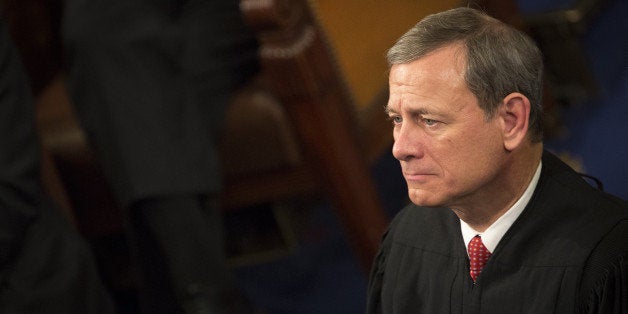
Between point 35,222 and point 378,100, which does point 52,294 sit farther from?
point 378,100

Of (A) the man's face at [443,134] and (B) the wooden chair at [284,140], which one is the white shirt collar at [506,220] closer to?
(A) the man's face at [443,134]

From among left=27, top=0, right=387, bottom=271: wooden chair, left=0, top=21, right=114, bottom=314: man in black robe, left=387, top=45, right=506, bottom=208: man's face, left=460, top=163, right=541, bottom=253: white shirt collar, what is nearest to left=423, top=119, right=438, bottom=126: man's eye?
left=387, top=45, right=506, bottom=208: man's face

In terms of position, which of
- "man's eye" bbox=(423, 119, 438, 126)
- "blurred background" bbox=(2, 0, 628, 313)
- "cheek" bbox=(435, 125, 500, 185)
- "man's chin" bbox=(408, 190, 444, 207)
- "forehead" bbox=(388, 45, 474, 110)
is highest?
"forehead" bbox=(388, 45, 474, 110)

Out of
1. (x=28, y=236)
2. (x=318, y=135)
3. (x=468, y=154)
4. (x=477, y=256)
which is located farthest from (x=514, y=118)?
(x=28, y=236)

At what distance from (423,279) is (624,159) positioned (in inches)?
42.8

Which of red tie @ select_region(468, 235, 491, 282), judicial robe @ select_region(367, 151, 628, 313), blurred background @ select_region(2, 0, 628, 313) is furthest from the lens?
blurred background @ select_region(2, 0, 628, 313)

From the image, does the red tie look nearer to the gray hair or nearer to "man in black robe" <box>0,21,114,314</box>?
the gray hair

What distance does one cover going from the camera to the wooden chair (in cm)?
192

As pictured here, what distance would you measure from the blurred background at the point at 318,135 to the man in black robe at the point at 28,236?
0.22 m

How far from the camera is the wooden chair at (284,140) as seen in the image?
1.92m

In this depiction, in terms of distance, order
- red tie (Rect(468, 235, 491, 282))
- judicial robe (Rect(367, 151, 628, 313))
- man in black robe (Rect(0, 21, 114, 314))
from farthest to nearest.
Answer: man in black robe (Rect(0, 21, 114, 314))
red tie (Rect(468, 235, 491, 282))
judicial robe (Rect(367, 151, 628, 313))

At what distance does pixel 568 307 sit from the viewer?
1146mm

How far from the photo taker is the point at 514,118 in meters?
1.19

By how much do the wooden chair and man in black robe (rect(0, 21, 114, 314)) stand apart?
22 cm
